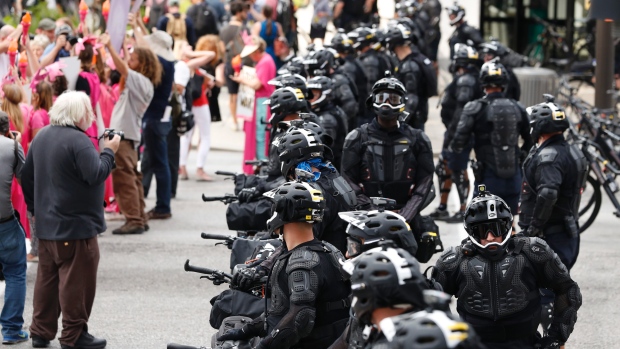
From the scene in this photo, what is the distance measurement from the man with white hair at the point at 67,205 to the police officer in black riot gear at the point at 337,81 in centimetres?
501

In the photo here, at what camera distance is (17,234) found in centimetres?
933

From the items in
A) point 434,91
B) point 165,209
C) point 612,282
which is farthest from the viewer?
point 434,91

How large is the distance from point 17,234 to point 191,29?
11083 millimetres

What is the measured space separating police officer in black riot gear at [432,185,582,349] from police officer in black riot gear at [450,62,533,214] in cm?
511

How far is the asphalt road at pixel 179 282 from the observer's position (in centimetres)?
966

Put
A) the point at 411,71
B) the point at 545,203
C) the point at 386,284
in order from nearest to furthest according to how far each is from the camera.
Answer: the point at 386,284, the point at 545,203, the point at 411,71

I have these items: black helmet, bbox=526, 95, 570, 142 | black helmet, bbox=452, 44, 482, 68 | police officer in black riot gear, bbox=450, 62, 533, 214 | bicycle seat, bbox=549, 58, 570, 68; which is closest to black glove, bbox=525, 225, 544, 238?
black helmet, bbox=526, 95, 570, 142

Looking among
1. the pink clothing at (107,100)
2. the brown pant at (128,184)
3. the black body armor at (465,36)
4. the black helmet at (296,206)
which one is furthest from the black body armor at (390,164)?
the black body armor at (465,36)

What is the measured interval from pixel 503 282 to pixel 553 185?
2.54 meters

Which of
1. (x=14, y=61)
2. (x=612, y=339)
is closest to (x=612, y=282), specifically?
(x=612, y=339)

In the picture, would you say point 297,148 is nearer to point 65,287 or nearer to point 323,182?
point 323,182

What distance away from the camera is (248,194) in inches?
360

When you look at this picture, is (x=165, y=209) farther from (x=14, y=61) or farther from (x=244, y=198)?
(x=244, y=198)

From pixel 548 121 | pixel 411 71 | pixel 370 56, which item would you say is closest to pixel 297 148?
pixel 548 121
